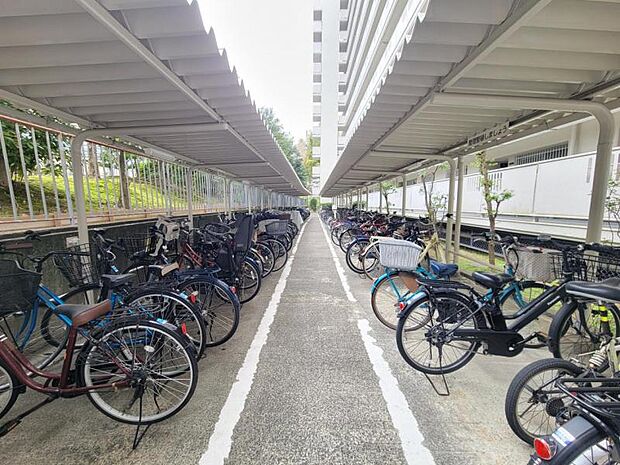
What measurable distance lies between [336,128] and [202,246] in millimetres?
36473

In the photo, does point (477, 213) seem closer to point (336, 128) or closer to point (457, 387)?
point (457, 387)

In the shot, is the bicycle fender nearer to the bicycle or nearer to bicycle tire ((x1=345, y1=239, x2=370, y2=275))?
the bicycle

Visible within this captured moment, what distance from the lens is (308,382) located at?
8.01 ft

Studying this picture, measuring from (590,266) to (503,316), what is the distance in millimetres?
819

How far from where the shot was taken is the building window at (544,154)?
9.50 m

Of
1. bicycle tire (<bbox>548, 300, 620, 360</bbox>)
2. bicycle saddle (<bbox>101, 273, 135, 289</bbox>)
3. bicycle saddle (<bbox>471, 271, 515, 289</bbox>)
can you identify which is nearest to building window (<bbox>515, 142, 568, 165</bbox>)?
bicycle tire (<bbox>548, 300, 620, 360</bbox>)

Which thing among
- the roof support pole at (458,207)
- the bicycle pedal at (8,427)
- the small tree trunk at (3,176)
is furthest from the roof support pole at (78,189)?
the roof support pole at (458,207)

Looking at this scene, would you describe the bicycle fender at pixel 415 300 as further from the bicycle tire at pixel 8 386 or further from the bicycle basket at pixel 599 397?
the bicycle tire at pixel 8 386

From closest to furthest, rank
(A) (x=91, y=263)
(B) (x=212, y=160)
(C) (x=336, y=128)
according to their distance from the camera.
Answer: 1. (A) (x=91, y=263)
2. (B) (x=212, y=160)
3. (C) (x=336, y=128)

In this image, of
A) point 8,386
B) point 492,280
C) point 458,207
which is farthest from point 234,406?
point 458,207

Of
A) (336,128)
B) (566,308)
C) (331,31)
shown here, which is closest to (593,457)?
(566,308)

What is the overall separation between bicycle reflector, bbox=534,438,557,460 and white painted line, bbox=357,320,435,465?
681mm

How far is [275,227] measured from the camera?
7027 mm

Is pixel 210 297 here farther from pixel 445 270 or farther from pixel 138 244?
pixel 445 270
